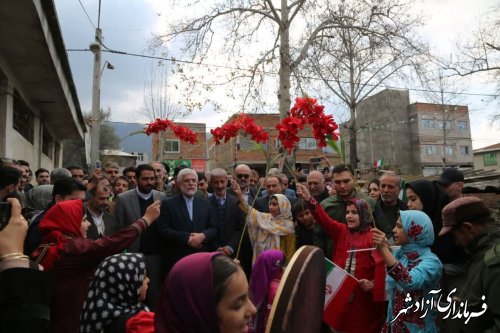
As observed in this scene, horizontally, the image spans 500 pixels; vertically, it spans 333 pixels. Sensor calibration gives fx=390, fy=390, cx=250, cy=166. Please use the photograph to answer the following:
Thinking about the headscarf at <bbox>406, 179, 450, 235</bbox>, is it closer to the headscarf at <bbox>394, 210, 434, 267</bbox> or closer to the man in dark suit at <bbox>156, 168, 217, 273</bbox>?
the headscarf at <bbox>394, 210, 434, 267</bbox>

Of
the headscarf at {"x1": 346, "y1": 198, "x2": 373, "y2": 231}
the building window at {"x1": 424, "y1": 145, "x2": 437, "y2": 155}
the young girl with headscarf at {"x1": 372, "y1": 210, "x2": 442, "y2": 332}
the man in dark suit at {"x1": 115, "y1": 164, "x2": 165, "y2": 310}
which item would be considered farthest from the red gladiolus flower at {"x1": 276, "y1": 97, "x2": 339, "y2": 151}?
the building window at {"x1": 424, "y1": 145, "x2": 437, "y2": 155}

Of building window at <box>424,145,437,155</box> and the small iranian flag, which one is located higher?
building window at <box>424,145,437,155</box>

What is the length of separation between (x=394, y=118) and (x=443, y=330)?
46160 mm

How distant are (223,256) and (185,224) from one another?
3.02 m

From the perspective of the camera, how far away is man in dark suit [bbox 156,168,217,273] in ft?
14.5

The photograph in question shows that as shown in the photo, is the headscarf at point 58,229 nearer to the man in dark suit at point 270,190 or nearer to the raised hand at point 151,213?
the raised hand at point 151,213

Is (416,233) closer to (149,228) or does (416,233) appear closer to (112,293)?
(112,293)

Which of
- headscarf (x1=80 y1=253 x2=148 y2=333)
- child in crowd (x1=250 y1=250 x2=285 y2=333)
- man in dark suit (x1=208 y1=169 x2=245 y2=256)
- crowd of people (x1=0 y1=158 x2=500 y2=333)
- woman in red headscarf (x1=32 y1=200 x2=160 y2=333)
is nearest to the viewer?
crowd of people (x1=0 y1=158 x2=500 y2=333)

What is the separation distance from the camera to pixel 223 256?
5.34 ft

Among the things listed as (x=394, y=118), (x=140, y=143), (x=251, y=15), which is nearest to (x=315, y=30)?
(x=251, y=15)

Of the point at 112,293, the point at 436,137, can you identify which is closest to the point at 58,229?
the point at 112,293

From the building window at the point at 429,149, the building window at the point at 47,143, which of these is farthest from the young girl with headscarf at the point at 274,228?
the building window at the point at 429,149

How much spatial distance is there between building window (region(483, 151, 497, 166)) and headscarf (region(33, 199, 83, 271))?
186 feet

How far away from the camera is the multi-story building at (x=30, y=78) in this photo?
5.65m
